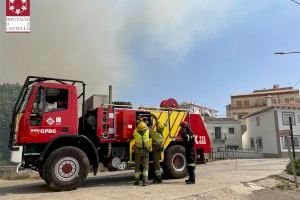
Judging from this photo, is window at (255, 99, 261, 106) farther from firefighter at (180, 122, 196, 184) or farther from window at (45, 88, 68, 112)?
window at (45, 88, 68, 112)

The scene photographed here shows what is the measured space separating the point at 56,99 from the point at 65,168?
6.00ft

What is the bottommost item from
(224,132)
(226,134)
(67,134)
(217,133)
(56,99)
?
(67,134)

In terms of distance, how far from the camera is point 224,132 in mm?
55844

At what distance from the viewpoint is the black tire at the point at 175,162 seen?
459 inches

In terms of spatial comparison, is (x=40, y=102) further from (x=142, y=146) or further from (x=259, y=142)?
(x=259, y=142)

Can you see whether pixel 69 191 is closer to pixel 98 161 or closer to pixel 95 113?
pixel 98 161

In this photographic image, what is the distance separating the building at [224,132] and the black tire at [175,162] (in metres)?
43.4

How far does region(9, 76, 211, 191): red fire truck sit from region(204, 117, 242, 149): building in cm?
4412

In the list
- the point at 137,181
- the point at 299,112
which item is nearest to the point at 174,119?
the point at 137,181

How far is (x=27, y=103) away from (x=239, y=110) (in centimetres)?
7551

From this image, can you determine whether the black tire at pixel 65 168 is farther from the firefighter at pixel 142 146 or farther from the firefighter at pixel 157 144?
the firefighter at pixel 157 144

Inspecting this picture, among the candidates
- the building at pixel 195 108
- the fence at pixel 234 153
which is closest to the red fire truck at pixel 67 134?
the building at pixel 195 108

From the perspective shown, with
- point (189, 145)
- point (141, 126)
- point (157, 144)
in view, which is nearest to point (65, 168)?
point (141, 126)

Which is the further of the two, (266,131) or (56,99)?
(266,131)
